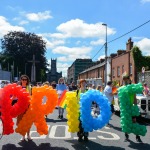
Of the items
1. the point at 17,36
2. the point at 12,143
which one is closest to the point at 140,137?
the point at 12,143

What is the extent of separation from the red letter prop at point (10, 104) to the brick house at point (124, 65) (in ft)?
103

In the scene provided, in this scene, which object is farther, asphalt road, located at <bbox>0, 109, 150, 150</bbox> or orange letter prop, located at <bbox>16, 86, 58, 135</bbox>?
orange letter prop, located at <bbox>16, 86, 58, 135</bbox>

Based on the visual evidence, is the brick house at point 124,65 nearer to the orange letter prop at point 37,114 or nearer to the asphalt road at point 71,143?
the asphalt road at point 71,143

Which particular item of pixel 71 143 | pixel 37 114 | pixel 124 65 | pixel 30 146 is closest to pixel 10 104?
pixel 37 114

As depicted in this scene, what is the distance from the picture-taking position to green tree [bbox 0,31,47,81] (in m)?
78.0

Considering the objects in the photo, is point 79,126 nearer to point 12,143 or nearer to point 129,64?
point 12,143

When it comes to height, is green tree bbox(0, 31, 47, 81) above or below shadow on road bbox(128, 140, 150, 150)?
above

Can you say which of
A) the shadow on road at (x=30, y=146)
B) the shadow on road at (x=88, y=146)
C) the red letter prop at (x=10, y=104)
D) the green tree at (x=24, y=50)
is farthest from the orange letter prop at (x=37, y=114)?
the green tree at (x=24, y=50)

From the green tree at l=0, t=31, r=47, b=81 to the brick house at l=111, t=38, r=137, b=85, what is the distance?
2687 centimetres

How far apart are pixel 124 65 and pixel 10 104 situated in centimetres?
3678

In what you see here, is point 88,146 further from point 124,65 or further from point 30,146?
point 124,65

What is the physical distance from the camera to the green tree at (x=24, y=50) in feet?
256

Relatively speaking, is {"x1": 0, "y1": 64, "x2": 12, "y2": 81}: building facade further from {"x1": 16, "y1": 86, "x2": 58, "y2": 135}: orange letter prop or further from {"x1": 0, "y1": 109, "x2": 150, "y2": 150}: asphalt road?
{"x1": 16, "y1": 86, "x2": 58, "y2": 135}: orange letter prop

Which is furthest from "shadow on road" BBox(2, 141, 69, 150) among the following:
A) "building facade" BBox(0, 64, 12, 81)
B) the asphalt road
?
"building facade" BBox(0, 64, 12, 81)
